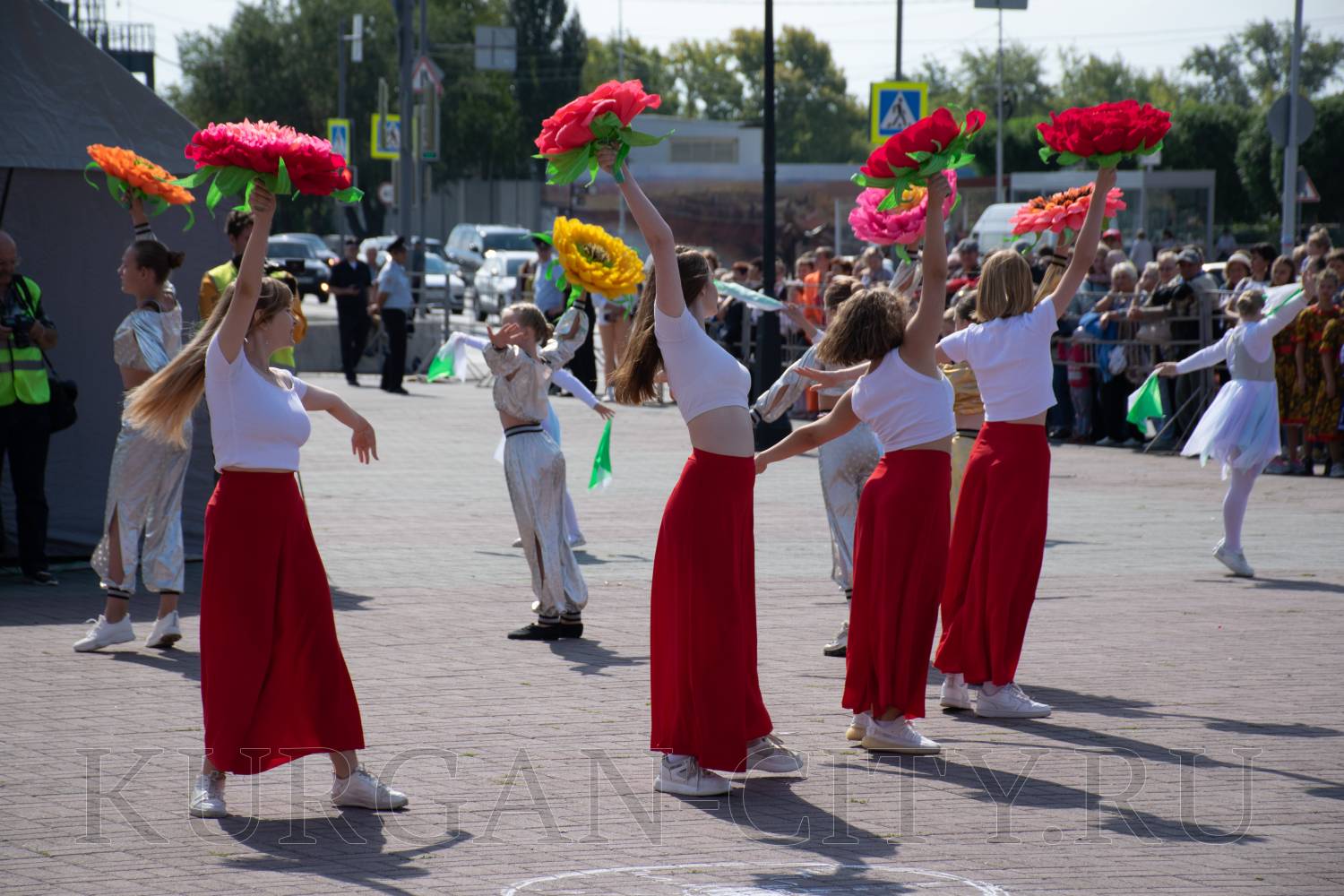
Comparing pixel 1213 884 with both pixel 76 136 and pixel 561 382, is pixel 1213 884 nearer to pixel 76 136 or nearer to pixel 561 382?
pixel 561 382

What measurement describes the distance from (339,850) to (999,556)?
3.25 m

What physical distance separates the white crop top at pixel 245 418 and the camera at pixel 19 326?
505 centimetres

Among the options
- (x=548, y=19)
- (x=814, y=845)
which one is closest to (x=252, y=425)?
(x=814, y=845)

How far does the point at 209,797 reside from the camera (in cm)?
572

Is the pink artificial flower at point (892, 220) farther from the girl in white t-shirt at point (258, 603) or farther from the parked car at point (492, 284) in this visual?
the parked car at point (492, 284)

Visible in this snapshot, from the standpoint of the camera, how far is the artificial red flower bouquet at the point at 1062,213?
Answer: 8.27 metres

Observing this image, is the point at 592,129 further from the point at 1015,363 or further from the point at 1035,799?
the point at 1035,799

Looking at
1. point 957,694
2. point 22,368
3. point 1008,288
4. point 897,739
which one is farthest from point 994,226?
point 897,739

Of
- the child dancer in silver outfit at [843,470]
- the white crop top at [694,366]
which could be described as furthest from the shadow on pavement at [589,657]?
the white crop top at [694,366]

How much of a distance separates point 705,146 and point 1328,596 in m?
76.3

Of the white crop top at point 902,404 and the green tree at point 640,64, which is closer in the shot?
the white crop top at point 902,404

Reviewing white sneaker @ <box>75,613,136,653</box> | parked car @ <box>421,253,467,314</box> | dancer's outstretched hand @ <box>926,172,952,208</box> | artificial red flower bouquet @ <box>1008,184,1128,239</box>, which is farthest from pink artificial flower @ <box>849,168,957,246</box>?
parked car @ <box>421,253,467,314</box>

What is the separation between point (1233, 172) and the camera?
6800cm

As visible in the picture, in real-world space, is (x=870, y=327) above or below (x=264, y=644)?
above
